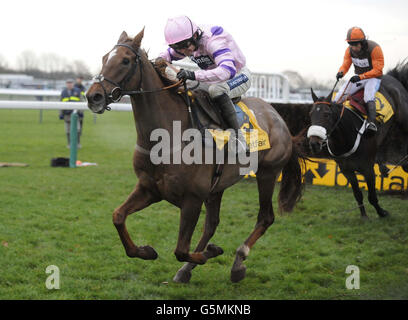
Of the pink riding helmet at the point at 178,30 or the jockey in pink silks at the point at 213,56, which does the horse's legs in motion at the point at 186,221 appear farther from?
the pink riding helmet at the point at 178,30

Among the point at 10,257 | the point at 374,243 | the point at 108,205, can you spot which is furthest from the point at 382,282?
the point at 108,205

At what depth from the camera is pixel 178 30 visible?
410cm

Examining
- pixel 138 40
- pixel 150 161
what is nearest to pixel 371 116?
pixel 150 161

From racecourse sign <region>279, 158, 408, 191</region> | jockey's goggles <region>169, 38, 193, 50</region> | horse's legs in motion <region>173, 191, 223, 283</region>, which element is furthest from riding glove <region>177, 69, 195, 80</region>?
racecourse sign <region>279, 158, 408, 191</region>

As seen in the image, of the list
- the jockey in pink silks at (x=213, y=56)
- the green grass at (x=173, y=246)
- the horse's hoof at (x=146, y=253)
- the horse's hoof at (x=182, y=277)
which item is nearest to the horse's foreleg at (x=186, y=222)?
the horse's hoof at (x=146, y=253)

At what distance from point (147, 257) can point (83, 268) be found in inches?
39.4

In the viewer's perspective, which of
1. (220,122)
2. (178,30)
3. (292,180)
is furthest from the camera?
(292,180)

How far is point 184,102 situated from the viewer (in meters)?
4.39

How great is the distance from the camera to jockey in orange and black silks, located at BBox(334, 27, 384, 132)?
7188mm

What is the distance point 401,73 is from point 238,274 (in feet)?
17.7

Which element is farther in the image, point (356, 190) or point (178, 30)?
point (356, 190)

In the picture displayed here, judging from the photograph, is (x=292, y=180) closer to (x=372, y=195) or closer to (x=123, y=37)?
(x=372, y=195)
